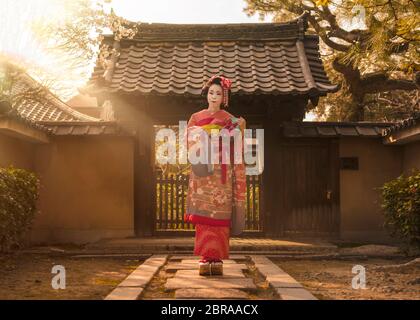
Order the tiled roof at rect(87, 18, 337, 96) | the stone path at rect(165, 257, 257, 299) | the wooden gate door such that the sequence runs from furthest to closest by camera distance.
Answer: the wooden gate door
the tiled roof at rect(87, 18, 337, 96)
the stone path at rect(165, 257, 257, 299)

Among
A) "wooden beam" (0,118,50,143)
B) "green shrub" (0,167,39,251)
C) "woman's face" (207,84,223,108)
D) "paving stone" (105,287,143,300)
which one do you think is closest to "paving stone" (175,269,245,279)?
"paving stone" (105,287,143,300)

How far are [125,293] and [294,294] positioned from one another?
5.16 feet

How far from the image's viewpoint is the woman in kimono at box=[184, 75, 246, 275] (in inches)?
241

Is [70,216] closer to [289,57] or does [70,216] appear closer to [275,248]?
[275,248]

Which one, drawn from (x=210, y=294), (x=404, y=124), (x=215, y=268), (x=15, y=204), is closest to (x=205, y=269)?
(x=215, y=268)

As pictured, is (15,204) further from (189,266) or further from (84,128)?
(84,128)

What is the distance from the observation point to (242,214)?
6.15 m

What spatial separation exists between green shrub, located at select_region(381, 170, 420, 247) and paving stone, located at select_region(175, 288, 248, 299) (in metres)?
3.60

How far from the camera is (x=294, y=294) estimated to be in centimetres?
489

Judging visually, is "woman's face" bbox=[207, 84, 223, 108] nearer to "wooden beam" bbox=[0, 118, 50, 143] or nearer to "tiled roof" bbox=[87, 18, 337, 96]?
"tiled roof" bbox=[87, 18, 337, 96]

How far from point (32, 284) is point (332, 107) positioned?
16.2m

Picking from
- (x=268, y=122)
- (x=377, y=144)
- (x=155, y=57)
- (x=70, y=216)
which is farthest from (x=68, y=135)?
(x=377, y=144)

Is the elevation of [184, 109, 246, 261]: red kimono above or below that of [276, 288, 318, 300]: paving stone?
above

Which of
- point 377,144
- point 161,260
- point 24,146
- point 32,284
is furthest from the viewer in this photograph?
point 377,144
